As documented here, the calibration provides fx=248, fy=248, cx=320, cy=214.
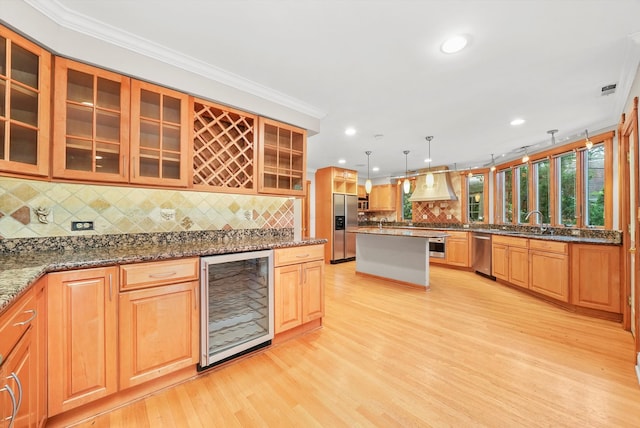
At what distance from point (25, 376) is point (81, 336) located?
0.35m

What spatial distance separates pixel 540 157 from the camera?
4.33 m

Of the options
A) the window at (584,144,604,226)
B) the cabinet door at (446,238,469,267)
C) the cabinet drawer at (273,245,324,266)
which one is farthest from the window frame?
the cabinet drawer at (273,245,324,266)

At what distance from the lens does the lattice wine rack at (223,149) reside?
2.29 m

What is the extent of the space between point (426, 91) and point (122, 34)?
2628mm

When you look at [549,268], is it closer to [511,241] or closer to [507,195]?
[511,241]

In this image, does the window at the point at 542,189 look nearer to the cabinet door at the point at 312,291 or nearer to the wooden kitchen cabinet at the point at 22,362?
the cabinet door at the point at 312,291

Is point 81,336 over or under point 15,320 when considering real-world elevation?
under

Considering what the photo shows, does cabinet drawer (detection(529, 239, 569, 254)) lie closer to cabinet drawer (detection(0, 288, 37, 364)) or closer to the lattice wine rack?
the lattice wine rack

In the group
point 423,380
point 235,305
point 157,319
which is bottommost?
point 423,380

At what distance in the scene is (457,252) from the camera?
5473 mm

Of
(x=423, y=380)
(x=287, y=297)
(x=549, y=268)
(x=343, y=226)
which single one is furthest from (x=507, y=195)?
(x=287, y=297)

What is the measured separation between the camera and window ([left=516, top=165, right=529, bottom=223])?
4.70 meters

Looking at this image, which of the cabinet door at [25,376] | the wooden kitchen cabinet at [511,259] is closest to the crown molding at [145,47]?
the cabinet door at [25,376]

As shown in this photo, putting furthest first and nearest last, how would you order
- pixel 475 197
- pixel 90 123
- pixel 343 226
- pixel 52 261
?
pixel 343 226 < pixel 475 197 < pixel 90 123 < pixel 52 261
